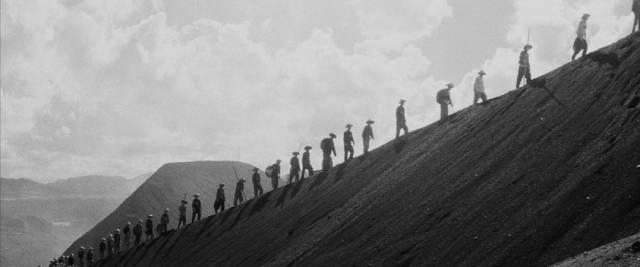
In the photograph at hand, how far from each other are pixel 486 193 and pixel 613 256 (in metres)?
6.26

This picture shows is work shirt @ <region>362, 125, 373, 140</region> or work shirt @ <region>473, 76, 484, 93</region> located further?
work shirt @ <region>362, 125, 373, 140</region>

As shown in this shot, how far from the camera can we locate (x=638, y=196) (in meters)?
11.4

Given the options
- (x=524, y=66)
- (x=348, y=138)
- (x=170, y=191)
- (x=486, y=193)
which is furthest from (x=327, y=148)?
(x=170, y=191)

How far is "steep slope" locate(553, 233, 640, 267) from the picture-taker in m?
8.63

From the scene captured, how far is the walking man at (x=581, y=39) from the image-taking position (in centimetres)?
2230

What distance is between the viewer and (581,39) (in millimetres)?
22688

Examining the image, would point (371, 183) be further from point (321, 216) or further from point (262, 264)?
point (262, 264)

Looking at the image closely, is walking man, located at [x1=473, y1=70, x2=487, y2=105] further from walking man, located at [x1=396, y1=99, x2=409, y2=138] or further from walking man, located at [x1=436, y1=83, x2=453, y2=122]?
walking man, located at [x1=396, y1=99, x2=409, y2=138]

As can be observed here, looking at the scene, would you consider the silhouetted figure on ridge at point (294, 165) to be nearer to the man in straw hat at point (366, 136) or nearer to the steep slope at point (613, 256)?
the man in straw hat at point (366, 136)

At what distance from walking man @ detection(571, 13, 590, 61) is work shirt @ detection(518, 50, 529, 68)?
5.19ft

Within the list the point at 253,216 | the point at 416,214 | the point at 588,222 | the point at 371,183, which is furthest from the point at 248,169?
the point at 588,222

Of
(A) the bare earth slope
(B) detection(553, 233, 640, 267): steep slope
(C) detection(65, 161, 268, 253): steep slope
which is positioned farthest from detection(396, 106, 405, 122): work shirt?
(C) detection(65, 161, 268, 253): steep slope

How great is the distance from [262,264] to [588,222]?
10.8 meters

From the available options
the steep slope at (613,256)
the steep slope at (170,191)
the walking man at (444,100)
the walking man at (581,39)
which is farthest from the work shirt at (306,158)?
the steep slope at (170,191)
